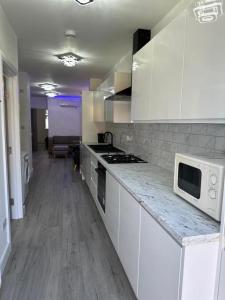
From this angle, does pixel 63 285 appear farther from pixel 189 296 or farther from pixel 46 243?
pixel 189 296

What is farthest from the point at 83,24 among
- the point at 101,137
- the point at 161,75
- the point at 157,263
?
the point at 101,137

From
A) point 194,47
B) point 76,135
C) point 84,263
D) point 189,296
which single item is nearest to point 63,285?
point 84,263

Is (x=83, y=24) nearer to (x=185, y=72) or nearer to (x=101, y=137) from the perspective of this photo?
(x=185, y=72)

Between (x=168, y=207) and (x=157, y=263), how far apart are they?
325 millimetres

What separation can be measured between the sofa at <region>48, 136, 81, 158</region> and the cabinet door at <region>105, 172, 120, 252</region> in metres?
5.73

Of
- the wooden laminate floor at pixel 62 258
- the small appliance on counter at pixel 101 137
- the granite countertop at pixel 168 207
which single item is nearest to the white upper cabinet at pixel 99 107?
the small appliance on counter at pixel 101 137

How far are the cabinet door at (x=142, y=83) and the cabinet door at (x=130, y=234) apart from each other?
2.73 ft

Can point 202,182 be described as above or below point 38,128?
below

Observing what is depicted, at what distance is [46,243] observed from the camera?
8.26 ft

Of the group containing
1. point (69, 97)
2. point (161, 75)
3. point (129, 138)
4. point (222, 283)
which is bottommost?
point (222, 283)

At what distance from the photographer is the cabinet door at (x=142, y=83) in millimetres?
2018

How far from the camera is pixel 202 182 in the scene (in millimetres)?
1189

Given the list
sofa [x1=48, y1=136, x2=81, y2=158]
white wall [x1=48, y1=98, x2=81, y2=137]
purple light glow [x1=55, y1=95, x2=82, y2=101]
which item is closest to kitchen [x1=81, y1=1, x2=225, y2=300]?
sofa [x1=48, y1=136, x2=81, y2=158]

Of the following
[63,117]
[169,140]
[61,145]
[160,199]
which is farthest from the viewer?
[63,117]
